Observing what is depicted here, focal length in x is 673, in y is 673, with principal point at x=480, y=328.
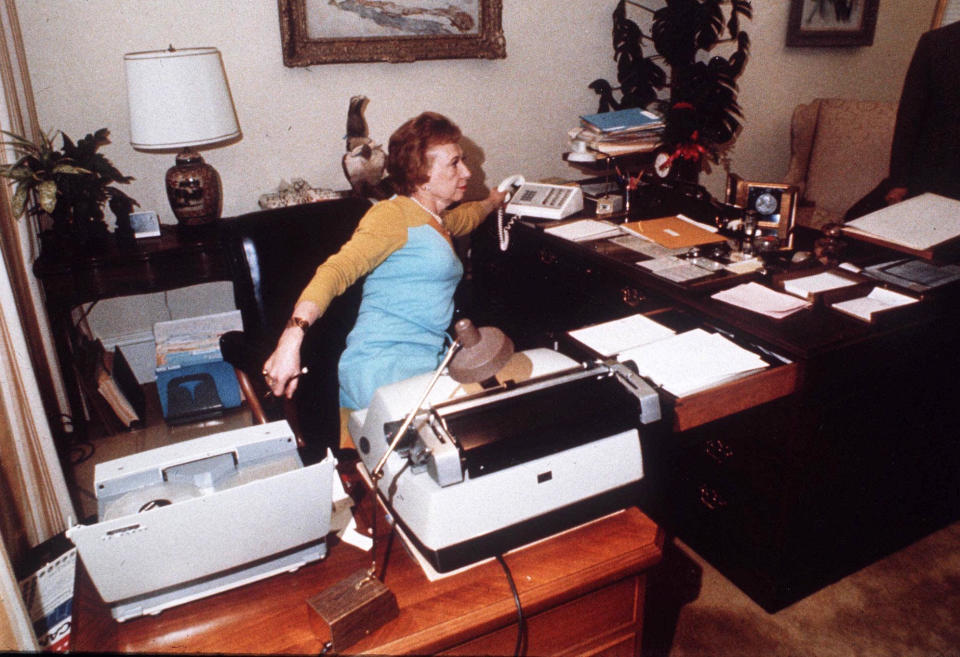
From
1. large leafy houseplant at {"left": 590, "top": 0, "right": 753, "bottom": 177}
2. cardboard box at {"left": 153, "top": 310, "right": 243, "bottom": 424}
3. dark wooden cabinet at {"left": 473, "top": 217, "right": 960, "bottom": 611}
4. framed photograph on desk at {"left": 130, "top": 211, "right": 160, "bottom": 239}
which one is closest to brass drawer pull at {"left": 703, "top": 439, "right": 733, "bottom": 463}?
dark wooden cabinet at {"left": 473, "top": 217, "right": 960, "bottom": 611}

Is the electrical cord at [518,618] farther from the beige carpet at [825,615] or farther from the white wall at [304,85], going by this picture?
the white wall at [304,85]

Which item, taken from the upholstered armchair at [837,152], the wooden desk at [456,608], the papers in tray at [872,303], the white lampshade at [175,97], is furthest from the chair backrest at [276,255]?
the upholstered armchair at [837,152]

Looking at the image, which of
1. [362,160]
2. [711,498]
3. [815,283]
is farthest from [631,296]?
[362,160]

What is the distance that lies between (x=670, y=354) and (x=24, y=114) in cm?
232

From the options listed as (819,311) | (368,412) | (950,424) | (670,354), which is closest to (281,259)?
(368,412)

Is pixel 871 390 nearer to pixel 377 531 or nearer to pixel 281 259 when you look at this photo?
pixel 377 531

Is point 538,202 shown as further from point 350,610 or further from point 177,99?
point 350,610

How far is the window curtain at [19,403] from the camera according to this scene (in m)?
1.62

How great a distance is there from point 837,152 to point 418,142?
2772 mm

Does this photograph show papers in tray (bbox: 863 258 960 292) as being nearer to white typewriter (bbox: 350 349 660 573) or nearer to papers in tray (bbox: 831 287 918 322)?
papers in tray (bbox: 831 287 918 322)

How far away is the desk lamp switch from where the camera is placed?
95cm

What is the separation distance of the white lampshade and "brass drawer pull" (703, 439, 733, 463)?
188 centimetres

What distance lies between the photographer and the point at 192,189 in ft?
8.23

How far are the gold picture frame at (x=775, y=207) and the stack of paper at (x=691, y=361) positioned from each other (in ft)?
2.41
